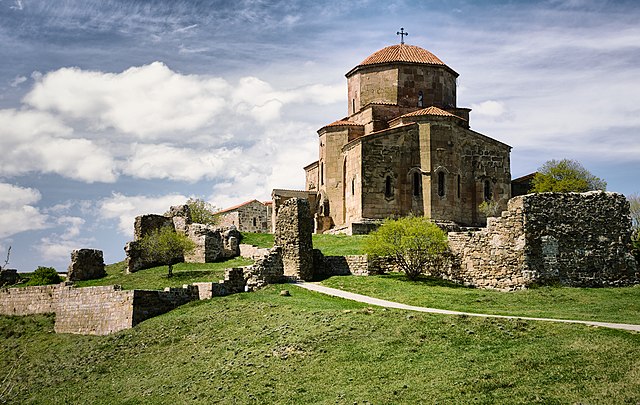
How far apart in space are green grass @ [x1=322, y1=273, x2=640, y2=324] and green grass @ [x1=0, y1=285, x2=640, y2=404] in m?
2.54

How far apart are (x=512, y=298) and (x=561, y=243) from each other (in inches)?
141

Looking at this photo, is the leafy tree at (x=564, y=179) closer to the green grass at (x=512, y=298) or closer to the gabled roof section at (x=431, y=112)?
the gabled roof section at (x=431, y=112)

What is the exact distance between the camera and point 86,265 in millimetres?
37531

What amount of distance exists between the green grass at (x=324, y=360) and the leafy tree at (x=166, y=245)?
427 inches

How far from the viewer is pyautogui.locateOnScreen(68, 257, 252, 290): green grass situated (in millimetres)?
31547

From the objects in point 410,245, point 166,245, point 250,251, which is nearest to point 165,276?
point 166,245

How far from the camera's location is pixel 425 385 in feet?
45.6

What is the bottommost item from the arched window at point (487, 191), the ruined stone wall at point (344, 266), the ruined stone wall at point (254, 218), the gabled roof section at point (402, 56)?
the ruined stone wall at point (344, 266)

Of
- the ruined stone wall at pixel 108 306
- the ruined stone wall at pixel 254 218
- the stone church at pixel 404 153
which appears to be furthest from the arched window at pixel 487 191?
the ruined stone wall at pixel 108 306

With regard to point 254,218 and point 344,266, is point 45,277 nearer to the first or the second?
point 344,266

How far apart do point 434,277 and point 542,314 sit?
8252 mm

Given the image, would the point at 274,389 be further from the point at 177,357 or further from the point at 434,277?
the point at 434,277

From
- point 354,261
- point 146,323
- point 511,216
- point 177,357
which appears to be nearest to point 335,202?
point 354,261

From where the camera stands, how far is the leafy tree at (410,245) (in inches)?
1079
